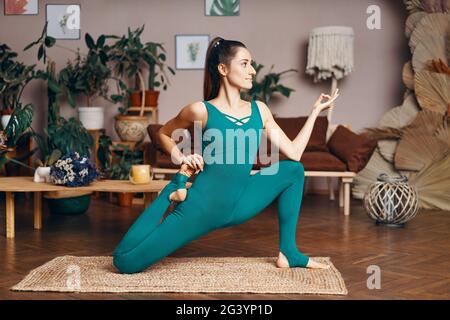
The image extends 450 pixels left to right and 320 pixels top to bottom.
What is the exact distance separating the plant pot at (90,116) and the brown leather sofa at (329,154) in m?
0.91

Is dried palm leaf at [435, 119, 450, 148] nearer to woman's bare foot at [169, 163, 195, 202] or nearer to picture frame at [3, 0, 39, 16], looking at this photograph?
woman's bare foot at [169, 163, 195, 202]

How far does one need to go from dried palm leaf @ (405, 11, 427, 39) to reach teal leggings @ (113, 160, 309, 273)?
3.45m

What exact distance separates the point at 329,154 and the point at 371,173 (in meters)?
0.75

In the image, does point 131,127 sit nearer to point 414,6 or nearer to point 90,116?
point 90,116

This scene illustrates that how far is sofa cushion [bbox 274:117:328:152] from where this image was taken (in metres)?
6.00

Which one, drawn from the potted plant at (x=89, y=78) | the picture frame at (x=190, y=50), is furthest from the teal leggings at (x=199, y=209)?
the picture frame at (x=190, y=50)

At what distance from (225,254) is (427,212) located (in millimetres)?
2409

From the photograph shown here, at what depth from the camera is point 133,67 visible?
21.3ft

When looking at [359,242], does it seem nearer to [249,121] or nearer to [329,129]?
[249,121]

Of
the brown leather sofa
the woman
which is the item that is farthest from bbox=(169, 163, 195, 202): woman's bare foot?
the brown leather sofa

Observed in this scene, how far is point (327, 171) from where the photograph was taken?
5.48 meters

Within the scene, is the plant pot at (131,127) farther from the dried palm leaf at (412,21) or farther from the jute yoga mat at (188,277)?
the jute yoga mat at (188,277)

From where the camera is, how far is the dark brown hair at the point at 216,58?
318 centimetres

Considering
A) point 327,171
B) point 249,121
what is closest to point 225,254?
point 249,121
